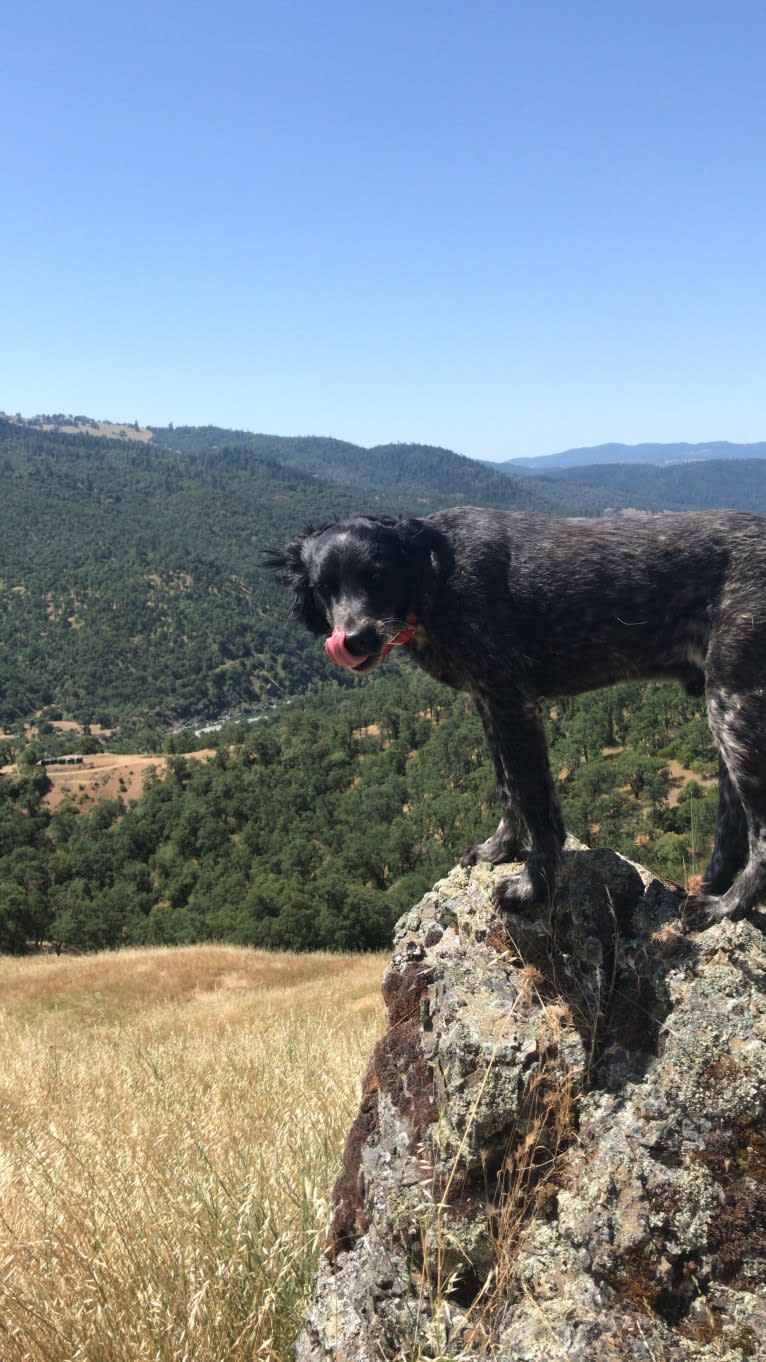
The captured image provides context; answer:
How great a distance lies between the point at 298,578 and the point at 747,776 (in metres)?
2.37

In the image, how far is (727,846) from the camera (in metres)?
4.10

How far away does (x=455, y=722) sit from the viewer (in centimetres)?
6669

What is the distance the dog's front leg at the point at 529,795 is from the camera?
392 centimetres

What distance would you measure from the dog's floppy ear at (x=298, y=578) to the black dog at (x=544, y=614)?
30mm

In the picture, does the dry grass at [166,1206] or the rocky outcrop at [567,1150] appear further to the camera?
the dry grass at [166,1206]

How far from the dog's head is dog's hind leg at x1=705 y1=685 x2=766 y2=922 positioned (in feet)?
4.96

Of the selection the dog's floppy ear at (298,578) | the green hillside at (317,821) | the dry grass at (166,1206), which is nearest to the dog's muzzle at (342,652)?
the dog's floppy ear at (298,578)

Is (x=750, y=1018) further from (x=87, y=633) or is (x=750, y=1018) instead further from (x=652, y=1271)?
(x=87, y=633)

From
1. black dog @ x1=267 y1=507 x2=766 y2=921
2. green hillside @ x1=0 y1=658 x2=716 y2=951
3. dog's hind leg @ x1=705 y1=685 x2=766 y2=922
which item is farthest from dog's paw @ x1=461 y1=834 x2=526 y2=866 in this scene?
green hillside @ x1=0 y1=658 x2=716 y2=951

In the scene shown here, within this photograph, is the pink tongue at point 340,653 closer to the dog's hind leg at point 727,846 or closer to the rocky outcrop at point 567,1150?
the rocky outcrop at point 567,1150

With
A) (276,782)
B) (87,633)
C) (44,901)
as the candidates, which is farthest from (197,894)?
(87,633)

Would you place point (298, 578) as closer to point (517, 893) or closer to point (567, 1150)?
point (517, 893)

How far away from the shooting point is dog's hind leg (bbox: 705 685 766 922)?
145 inches

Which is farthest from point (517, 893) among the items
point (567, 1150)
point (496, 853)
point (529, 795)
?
point (567, 1150)
